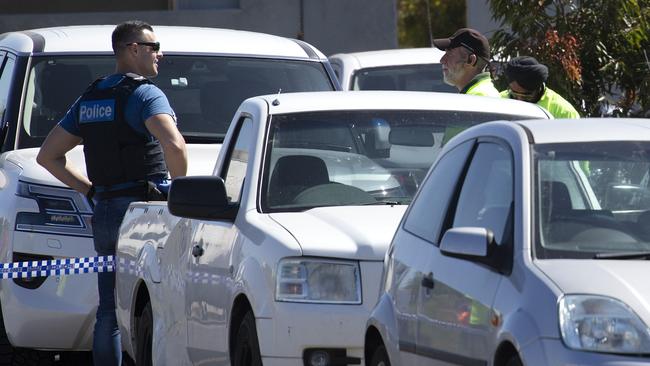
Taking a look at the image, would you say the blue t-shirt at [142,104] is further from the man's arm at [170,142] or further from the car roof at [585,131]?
the car roof at [585,131]

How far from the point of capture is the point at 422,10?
113 feet

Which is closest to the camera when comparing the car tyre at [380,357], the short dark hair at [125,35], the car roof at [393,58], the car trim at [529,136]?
the car trim at [529,136]

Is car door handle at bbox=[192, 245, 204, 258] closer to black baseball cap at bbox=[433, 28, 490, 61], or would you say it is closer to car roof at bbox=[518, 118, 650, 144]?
car roof at bbox=[518, 118, 650, 144]

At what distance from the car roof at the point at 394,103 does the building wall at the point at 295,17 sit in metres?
14.3

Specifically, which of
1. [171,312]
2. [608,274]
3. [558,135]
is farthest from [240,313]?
[608,274]

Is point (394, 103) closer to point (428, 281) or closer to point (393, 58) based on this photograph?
point (428, 281)

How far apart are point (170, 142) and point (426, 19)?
2634 centimetres

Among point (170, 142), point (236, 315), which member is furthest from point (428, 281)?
point (170, 142)

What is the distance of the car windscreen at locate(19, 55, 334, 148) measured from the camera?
10.2 metres

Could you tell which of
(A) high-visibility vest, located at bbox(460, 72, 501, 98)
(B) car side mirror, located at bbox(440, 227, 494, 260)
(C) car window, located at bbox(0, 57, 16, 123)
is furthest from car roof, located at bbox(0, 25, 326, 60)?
(B) car side mirror, located at bbox(440, 227, 494, 260)

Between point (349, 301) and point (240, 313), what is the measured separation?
2.20ft

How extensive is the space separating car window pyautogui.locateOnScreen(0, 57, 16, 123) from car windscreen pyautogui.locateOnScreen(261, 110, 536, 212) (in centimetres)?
317

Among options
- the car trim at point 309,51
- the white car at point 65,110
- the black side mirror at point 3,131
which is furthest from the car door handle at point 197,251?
the car trim at point 309,51

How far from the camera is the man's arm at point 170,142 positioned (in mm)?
8344
